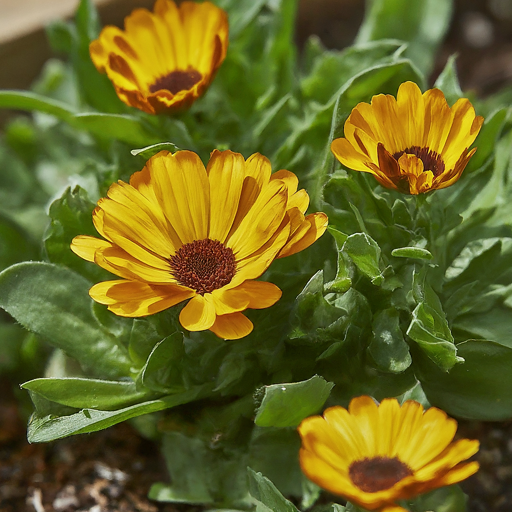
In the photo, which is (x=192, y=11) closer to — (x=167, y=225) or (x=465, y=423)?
(x=167, y=225)

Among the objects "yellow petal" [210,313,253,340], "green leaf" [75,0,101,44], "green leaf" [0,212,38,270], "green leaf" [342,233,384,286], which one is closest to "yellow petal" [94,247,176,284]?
"yellow petal" [210,313,253,340]

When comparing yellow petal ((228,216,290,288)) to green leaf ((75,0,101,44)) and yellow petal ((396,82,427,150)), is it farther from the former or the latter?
green leaf ((75,0,101,44))

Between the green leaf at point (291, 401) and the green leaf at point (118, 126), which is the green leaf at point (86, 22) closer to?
the green leaf at point (118, 126)

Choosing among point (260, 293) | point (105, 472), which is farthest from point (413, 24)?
point (105, 472)

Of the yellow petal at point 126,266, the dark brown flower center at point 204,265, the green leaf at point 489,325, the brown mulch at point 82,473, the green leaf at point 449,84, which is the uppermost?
the green leaf at point 449,84

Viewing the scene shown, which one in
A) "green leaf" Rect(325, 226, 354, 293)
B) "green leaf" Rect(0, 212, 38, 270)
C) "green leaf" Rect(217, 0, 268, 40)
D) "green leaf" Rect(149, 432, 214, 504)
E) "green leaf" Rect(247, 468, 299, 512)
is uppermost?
A: "green leaf" Rect(217, 0, 268, 40)

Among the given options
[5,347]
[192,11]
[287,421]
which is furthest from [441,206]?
[5,347]

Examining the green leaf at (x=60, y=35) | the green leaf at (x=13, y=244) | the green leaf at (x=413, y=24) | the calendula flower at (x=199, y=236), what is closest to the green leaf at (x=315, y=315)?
the calendula flower at (x=199, y=236)
